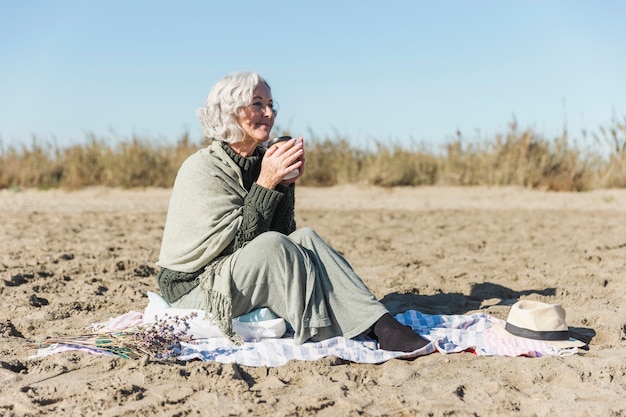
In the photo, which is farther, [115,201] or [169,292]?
[115,201]

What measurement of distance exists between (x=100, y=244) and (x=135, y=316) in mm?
3121

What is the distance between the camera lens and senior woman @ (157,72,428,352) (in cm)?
335

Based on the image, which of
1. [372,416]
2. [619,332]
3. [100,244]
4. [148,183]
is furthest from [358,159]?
[372,416]

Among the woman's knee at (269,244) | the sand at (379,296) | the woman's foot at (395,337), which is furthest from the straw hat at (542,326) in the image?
the woman's knee at (269,244)

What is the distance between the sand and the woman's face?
3.99 feet

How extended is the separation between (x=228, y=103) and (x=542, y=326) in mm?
1904

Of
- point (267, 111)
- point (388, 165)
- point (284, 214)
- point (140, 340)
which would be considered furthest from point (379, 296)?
point (388, 165)

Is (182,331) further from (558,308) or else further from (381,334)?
(558,308)

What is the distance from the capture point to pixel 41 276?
5219mm

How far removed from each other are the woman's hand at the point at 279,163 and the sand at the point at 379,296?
2.94 feet

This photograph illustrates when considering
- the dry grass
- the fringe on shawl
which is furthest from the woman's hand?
the dry grass

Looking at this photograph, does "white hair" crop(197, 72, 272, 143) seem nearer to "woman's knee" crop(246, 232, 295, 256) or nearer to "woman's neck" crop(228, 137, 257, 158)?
"woman's neck" crop(228, 137, 257, 158)

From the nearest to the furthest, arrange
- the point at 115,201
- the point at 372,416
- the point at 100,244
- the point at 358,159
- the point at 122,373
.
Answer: the point at 372,416 < the point at 122,373 < the point at 100,244 < the point at 115,201 < the point at 358,159

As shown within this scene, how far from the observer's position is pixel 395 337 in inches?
131
